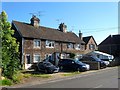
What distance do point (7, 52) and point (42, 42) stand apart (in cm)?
2051

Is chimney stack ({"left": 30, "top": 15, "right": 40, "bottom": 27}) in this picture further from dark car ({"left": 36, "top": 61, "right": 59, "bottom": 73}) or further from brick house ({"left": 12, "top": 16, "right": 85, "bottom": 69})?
dark car ({"left": 36, "top": 61, "right": 59, "bottom": 73})

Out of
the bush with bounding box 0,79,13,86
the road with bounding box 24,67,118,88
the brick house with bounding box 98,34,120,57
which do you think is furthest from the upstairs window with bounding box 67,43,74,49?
the bush with bounding box 0,79,13,86

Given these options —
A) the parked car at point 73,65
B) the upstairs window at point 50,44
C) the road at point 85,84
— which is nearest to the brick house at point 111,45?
the upstairs window at point 50,44

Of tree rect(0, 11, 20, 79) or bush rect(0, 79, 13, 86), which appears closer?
bush rect(0, 79, 13, 86)

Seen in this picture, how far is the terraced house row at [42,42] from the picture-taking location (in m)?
43.1

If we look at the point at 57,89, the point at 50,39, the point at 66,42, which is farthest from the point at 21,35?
the point at 57,89

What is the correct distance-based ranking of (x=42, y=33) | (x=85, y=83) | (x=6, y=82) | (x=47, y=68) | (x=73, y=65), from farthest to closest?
1. (x=42, y=33)
2. (x=73, y=65)
3. (x=47, y=68)
4. (x=6, y=82)
5. (x=85, y=83)

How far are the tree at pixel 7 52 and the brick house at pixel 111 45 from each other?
50866 mm

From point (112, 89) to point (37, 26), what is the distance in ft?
114

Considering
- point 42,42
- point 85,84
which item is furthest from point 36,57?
point 85,84

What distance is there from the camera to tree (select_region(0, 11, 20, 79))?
25453 millimetres

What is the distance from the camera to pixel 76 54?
56.6 m

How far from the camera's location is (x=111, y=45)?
7694 cm

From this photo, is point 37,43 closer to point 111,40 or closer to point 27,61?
point 27,61
